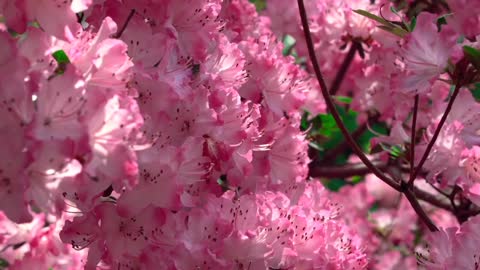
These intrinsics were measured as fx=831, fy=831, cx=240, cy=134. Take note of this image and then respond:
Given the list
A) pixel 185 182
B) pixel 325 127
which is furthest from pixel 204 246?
pixel 325 127

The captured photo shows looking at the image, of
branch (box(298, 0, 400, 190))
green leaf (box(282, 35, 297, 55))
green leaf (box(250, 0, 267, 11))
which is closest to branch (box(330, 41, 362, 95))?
green leaf (box(282, 35, 297, 55))

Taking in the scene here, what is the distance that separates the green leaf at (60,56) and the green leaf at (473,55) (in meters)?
0.48

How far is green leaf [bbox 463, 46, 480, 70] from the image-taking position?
3.31ft

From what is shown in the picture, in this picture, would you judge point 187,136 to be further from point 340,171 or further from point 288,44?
point 288,44

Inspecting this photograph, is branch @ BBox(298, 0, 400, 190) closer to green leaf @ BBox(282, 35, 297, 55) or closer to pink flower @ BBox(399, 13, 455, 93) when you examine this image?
pink flower @ BBox(399, 13, 455, 93)

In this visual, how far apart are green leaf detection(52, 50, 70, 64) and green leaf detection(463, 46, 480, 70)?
18.9 inches

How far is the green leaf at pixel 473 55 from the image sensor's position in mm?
1008

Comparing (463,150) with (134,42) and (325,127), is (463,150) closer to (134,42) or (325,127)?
(325,127)

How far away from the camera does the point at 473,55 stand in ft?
3.32

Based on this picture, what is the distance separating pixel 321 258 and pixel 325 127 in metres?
0.67

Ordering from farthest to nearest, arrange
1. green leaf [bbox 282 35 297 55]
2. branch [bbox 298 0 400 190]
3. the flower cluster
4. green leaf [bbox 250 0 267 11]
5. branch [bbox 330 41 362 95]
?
green leaf [bbox 250 0 267 11]
green leaf [bbox 282 35 297 55]
branch [bbox 330 41 362 95]
branch [bbox 298 0 400 190]
the flower cluster

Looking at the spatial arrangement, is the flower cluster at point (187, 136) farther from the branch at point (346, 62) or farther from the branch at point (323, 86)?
the branch at point (346, 62)

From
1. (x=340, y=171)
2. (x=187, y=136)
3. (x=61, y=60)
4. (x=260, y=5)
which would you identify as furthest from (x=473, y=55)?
(x=260, y=5)

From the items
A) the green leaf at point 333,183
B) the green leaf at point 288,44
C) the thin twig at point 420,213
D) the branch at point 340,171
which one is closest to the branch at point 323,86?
the thin twig at point 420,213
